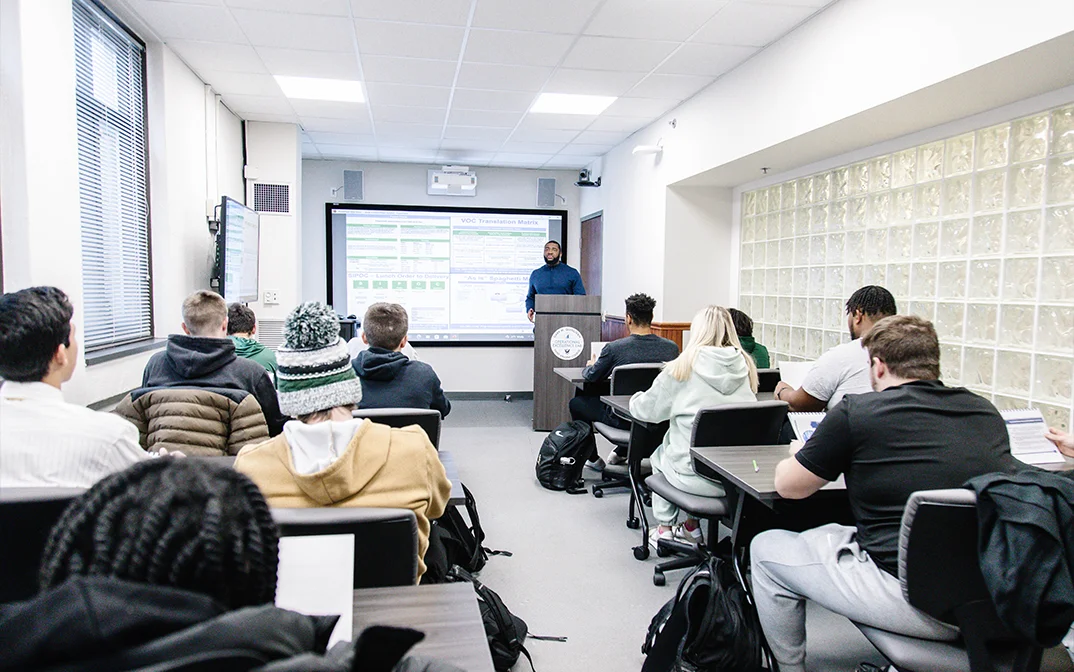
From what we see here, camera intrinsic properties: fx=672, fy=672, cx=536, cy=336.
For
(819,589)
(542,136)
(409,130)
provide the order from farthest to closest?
(542,136) → (409,130) → (819,589)

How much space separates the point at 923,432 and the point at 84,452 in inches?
77.3

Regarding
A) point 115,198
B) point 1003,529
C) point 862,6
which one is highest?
point 862,6

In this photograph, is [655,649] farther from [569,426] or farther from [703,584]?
[569,426]

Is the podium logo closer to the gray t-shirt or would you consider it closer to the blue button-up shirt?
the blue button-up shirt

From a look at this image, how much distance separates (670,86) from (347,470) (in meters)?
4.10

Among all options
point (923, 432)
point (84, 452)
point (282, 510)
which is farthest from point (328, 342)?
point (923, 432)

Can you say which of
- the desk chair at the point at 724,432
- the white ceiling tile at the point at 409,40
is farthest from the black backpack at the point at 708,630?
the white ceiling tile at the point at 409,40

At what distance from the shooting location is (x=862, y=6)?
3074 millimetres

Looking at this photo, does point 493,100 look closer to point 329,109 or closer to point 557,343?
point 329,109

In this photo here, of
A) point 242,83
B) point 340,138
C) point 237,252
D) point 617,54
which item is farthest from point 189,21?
point 340,138

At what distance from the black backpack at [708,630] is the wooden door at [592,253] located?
5.39 m

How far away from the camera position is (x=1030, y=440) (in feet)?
7.06

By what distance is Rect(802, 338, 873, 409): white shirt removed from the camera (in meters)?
2.70

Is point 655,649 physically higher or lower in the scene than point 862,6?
lower
